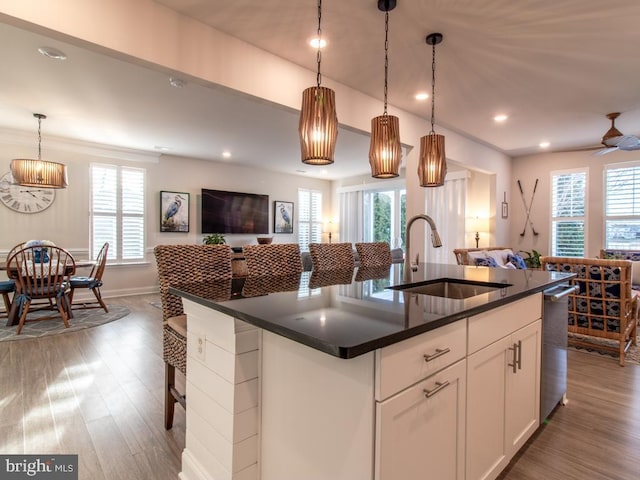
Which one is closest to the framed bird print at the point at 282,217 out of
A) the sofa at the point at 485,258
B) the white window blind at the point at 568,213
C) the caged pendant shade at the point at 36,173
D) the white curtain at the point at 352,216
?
the white curtain at the point at 352,216

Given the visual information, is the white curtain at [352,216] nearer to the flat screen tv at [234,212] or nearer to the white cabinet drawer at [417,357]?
the flat screen tv at [234,212]

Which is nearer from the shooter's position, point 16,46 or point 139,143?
point 16,46

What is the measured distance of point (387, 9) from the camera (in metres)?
2.23

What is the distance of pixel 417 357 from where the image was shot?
1.03m

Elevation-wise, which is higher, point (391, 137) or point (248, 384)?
point (391, 137)

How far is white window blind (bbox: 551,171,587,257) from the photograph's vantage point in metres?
5.80

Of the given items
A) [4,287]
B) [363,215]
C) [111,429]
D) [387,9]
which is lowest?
[111,429]

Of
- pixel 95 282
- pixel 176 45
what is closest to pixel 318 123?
pixel 176 45

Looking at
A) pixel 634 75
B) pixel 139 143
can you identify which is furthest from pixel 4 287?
pixel 634 75

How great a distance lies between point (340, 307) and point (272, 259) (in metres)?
1.14

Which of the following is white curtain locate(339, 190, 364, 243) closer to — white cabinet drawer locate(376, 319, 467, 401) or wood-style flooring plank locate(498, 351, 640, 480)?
wood-style flooring plank locate(498, 351, 640, 480)

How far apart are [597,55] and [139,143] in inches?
245

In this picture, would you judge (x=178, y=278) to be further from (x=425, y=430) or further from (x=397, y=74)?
(x=397, y=74)

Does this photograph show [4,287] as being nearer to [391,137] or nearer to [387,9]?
[391,137]
